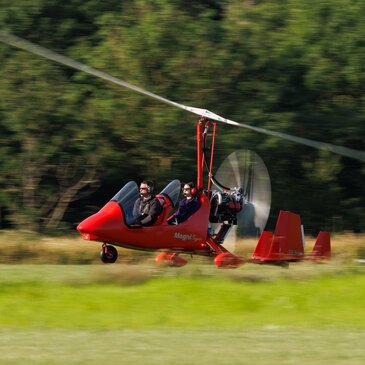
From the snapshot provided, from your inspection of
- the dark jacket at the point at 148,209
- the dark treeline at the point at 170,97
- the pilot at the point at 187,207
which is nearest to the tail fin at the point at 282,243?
the pilot at the point at 187,207

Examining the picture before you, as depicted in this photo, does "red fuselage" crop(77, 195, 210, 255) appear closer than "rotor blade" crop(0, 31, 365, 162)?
No

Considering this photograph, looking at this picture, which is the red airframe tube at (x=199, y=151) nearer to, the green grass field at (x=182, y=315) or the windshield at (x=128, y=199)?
the windshield at (x=128, y=199)

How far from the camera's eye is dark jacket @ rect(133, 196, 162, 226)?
13.5 meters

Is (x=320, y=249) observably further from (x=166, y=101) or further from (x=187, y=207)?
(x=166, y=101)

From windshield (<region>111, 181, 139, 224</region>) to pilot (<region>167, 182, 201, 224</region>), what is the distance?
2.04 feet

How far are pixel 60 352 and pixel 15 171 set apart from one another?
1725cm

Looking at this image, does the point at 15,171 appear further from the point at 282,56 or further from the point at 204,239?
the point at 204,239

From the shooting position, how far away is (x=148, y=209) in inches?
532

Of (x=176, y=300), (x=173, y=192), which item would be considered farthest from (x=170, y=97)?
(x=176, y=300)

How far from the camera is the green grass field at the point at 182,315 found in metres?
7.64

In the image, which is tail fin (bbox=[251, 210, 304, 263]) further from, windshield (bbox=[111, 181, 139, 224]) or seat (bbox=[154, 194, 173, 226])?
windshield (bbox=[111, 181, 139, 224])

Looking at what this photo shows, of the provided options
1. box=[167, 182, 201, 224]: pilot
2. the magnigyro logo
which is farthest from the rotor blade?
→ the magnigyro logo

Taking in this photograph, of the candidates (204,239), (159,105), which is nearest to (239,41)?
(159,105)

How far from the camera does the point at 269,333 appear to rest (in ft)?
28.7
